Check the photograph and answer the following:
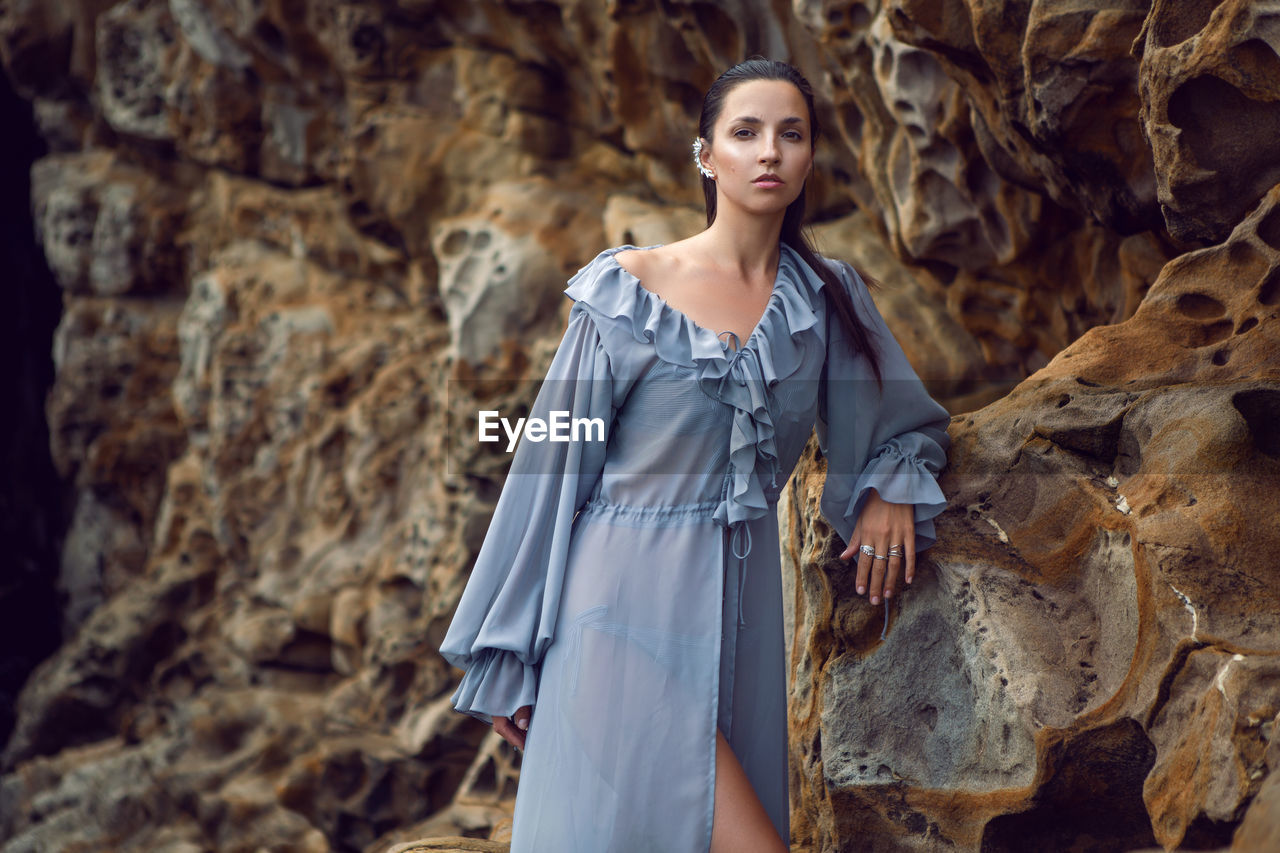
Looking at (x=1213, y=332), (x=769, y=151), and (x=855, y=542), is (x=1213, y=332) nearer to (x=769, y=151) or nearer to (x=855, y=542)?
(x=855, y=542)

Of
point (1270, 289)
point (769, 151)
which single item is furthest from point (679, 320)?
point (1270, 289)

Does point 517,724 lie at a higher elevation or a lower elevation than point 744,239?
lower

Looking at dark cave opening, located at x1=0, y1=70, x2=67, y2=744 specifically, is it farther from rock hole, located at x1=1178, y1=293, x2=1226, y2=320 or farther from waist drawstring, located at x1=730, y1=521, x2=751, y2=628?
rock hole, located at x1=1178, y1=293, x2=1226, y2=320

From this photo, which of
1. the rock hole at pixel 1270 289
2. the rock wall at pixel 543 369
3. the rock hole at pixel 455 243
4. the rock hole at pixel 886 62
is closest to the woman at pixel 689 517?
the rock wall at pixel 543 369

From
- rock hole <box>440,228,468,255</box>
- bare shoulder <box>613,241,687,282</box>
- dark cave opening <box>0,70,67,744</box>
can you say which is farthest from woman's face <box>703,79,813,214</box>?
dark cave opening <box>0,70,67,744</box>

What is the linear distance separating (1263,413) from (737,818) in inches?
43.1

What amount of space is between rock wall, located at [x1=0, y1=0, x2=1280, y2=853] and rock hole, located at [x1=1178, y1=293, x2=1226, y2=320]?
2cm

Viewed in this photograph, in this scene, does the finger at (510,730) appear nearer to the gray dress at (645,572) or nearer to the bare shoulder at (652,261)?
the gray dress at (645,572)

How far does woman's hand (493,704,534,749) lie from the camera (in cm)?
215

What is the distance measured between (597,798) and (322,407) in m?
5.36

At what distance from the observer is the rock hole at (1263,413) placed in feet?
6.59

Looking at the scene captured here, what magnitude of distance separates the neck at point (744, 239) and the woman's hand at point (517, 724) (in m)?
0.88

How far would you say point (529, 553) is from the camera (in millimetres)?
2125

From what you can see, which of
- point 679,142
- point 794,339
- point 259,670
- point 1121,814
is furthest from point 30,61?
point 1121,814
